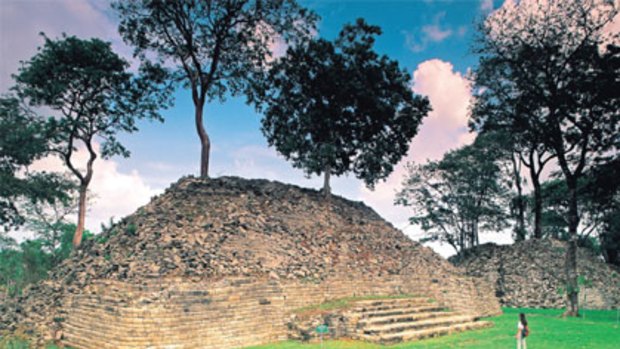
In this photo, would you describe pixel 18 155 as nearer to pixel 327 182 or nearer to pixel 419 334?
pixel 327 182

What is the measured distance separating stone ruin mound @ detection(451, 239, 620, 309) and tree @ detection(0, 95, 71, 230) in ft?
71.5

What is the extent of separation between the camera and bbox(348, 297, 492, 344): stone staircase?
34.7 ft

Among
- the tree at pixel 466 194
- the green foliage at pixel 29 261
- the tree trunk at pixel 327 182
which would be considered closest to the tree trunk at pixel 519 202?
the tree at pixel 466 194

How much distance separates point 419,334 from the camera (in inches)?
432

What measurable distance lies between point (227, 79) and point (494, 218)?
716 inches

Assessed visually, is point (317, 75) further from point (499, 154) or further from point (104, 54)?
point (499, 154)

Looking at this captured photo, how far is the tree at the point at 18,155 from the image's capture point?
16.9m

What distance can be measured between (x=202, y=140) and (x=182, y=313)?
10074 millimetres

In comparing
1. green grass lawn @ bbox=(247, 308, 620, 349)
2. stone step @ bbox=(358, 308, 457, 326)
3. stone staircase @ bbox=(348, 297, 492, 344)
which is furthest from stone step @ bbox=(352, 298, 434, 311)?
green grass lawn @ bbox=(247, 308, 620, 349)

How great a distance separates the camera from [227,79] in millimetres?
20203

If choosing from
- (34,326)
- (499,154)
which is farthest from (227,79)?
(499,154)

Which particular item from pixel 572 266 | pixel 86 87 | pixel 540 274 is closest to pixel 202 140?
pixel 86 87

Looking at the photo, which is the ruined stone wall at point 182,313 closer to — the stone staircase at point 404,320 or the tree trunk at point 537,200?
the stone staircase at point 404,320

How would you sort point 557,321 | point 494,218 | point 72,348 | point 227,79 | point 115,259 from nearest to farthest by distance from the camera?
point 72,348
point 115,259
point 557,321
point 227,79
point 494,218
